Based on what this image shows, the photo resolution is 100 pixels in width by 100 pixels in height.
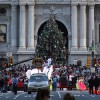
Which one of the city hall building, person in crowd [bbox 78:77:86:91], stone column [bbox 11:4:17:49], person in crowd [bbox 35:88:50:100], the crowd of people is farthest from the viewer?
stone column [bbox 11:4:17:49]

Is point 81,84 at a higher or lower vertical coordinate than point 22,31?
lower

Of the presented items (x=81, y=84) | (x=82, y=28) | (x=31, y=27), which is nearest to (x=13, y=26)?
(x=31, y=27)

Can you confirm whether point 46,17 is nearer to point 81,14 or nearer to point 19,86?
point 81,14

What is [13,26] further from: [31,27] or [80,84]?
[80,84]

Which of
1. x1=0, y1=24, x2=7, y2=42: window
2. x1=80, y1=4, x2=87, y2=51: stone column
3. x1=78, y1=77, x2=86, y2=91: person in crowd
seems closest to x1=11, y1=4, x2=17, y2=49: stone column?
x1=0, y1=24, x2=7, y2=42: window

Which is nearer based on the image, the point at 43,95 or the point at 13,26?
the point at 43,95

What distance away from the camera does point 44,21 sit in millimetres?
66812

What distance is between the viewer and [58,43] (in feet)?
188

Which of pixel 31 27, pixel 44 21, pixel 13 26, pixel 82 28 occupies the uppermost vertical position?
pixel 44 21

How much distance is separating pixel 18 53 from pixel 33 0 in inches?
263

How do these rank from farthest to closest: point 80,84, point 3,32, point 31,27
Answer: point 3,32 → point 31,27 → point 80,84

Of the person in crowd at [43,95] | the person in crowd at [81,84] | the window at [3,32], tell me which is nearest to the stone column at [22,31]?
the window at [3,32]

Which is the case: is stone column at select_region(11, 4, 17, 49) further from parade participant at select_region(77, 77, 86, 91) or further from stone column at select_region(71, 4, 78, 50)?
parade participant at select_region(77, 77, 86, 91)

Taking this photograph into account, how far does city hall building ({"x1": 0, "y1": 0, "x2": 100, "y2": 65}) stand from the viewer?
65250 millimetres
